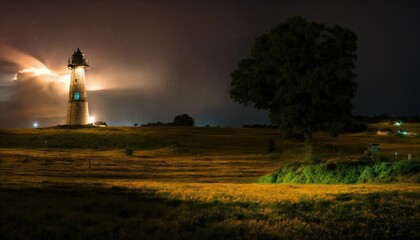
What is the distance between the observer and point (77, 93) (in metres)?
114

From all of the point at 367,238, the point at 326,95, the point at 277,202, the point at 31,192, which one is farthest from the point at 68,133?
the point at 367,238

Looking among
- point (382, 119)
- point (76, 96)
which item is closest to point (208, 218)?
point (76, 96)

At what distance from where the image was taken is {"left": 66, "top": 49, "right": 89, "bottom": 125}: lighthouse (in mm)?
114312

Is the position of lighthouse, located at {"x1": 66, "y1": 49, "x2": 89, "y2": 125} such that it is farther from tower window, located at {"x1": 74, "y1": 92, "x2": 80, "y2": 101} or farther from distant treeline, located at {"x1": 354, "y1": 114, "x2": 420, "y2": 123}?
distant treeline, located at {"x1": 354, "y1": 114, "x2": 420, "y2": 123}

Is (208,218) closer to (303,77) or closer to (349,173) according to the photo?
(349,173)

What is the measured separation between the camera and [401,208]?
1675 centimetres

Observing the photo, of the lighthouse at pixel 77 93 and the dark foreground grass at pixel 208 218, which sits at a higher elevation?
the lighthouse at pixel 77 93

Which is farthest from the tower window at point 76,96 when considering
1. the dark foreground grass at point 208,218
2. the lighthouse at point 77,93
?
the dark foreground grass at point 208,218

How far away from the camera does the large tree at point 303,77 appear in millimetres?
47562

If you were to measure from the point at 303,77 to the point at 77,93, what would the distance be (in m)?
78.4

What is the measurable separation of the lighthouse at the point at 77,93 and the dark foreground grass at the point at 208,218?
315 feet

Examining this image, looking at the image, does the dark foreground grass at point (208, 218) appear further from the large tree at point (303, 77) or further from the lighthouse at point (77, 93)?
the lighthouse at point (77, 93)

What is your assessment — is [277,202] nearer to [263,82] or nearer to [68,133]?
[263,82]

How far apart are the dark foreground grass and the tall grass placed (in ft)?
28.9
